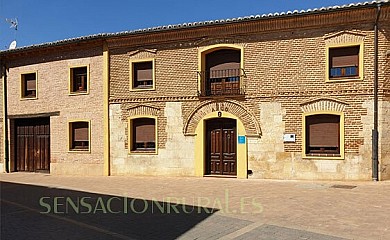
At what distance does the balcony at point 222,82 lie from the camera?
539 inches

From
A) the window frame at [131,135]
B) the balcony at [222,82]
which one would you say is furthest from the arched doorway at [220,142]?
the window frame at [131,135]

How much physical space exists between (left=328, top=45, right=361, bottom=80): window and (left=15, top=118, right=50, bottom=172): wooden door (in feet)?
44.4

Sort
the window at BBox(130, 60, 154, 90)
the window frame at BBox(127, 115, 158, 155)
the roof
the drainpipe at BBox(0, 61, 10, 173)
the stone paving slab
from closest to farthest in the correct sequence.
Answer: the stone paving slab < the roof < the window frame at BBox(127, 115, 158, 155) < the window at BBox(130, 60, 154, 90) < the drainpipe at BBox(0, 61, 10, 173)

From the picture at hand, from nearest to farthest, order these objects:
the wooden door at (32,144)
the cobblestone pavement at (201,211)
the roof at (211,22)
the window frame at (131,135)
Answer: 1. the cobblestone pavement at (201,211)
2. the roof at (211,22)
3. the window frame at (131,135)
4. the wooden door at (32,144)

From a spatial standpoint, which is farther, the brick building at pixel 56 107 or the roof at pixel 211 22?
the brick building at pixel 56 107

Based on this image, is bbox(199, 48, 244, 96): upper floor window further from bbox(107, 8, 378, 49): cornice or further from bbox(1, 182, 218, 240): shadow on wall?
bbox(1, 182, 218, 240): shadow on wall

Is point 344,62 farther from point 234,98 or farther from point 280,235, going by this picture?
point 280,235

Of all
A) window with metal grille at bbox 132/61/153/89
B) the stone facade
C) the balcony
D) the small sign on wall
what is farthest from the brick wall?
the small sign on wall

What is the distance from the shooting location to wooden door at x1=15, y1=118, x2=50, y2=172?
1767 cm

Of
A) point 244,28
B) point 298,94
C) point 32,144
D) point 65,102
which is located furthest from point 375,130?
point 32,144

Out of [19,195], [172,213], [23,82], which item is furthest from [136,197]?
[23,82]

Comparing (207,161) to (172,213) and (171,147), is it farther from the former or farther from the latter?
(172,213)

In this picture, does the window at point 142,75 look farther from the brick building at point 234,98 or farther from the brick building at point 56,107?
the brick building at point 56,107

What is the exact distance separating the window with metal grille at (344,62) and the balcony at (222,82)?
3275 mm
